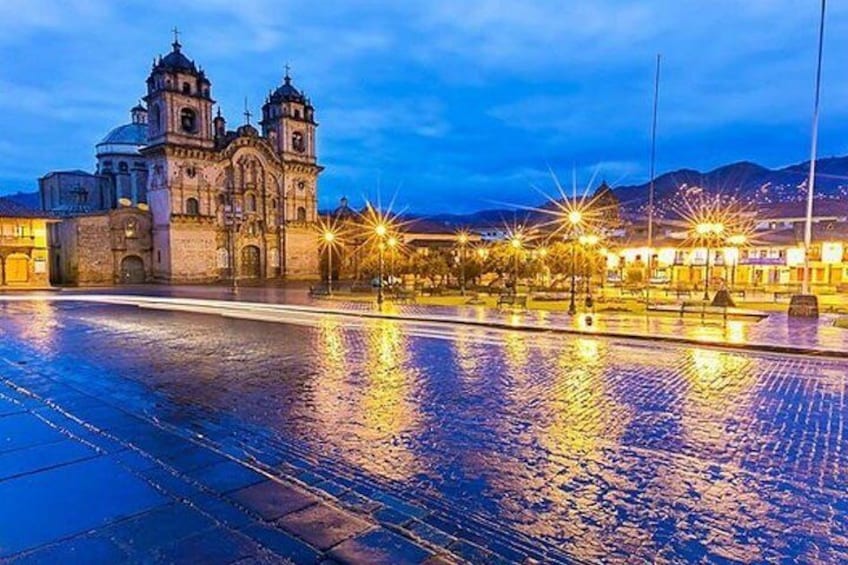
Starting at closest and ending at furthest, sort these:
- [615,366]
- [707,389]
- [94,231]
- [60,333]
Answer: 1. [707,389]
2. [615,366]
3. [60,333]
4. [94,231]

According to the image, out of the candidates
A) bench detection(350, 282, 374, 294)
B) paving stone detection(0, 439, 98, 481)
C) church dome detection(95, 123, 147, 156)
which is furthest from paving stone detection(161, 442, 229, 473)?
church dome detection(95, 123, 147, 156)

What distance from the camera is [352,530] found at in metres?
4.11

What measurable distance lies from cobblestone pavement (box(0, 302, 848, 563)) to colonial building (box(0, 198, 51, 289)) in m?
38.4

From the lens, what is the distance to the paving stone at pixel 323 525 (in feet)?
13.0

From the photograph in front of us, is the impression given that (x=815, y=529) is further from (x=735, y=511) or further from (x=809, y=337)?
(x=809, y=337)

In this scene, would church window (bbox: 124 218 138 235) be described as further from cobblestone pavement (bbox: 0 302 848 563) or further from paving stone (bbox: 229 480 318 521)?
paving stone (bbox: 229 480 318 521)

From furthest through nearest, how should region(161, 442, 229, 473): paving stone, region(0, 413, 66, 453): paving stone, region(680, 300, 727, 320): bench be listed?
region(680, 300, 727, 320): bench
region(0, 413, 66, 453): paving stone
region(161, 442, 229, 473): paving stone

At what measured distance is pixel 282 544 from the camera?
3.87 meters

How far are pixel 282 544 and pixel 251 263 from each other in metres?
53.9

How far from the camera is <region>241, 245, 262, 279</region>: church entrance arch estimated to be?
5425 centimetres

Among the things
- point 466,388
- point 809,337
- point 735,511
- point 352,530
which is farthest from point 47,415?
point 809,337

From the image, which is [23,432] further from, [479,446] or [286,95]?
[286,95]

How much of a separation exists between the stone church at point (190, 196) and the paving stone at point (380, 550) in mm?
42204

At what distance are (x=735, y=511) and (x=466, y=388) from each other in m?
4.77
